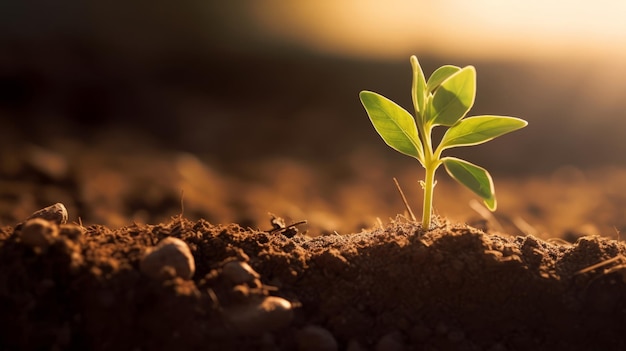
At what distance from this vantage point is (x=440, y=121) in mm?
1772

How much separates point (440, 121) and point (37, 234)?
101 centimetres

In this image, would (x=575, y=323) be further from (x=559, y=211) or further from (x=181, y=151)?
(x=181, y=151)

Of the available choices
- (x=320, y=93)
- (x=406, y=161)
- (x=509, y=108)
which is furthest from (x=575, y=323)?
(x=320, y=93)

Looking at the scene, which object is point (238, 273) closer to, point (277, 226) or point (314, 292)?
point (314, 292)

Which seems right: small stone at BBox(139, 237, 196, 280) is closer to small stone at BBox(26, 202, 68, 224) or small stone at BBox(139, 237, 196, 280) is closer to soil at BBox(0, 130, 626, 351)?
soil at BBox(0, 130, 626, 351)

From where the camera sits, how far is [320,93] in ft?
29.9

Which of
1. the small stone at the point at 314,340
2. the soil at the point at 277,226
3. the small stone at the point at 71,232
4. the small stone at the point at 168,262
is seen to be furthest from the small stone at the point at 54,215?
the small stone at the point at 314,340

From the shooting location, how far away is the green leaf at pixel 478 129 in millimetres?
1725

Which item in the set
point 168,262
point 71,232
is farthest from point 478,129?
point 71,232

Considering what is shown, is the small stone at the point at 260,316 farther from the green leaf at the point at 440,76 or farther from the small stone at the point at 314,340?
the green leaf at the point at 440,76

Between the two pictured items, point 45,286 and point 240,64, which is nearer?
point 45,286

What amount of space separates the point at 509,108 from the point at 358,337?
7039 millimetres

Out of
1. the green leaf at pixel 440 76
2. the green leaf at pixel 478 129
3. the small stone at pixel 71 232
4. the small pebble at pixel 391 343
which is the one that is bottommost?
the small pebble at pixel 391 343

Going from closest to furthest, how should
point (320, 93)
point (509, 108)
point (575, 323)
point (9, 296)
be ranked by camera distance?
1. point (9, 296)
2. point (575, 323)
3. point (509, 108)
4. point (320, 93)
